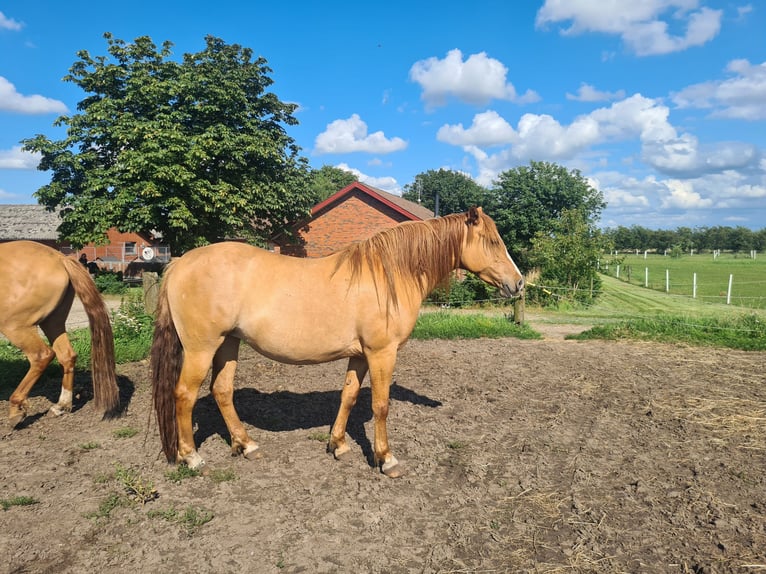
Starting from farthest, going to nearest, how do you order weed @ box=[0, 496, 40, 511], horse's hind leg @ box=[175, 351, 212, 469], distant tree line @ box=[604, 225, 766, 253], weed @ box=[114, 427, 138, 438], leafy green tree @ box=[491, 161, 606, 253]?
distant tree line @ box=[604, 225, 766, 253] < leafy green tree @ box=[491, 161, 606, 253] < weed @ box=[114, 427, 138, 438] < horse's hind leg @ box=[175, 351, 212, 469] < weed @ box=[0, 496, 40, 511]

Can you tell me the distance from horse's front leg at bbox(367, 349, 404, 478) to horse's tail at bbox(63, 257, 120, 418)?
321cm

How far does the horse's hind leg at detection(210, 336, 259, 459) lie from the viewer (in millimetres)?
4250

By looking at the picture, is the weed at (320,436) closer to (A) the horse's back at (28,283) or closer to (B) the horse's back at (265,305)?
(B) the horse's back at (265,305)

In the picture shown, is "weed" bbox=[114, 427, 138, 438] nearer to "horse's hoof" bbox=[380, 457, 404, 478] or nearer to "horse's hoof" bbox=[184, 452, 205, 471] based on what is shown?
"horse's hoof" bbox=[184, 452, 205, 471]

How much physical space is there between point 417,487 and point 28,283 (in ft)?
15.5

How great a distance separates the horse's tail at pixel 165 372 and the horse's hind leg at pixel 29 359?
2.05m

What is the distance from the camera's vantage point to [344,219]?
22172 mm

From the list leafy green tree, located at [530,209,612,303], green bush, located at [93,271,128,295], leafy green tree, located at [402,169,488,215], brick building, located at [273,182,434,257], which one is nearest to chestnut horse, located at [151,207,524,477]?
leafy green tree, located at [530,209,612,303]

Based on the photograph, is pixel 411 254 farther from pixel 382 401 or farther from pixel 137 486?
pixel 137 486

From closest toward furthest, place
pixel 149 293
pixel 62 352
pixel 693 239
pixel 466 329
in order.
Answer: pixel 62 352 → pixel 149 293 → pixel 466 329 → pixel 693 239

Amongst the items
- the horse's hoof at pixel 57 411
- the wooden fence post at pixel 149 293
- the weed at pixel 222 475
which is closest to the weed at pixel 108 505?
the weed at pixel 222 475

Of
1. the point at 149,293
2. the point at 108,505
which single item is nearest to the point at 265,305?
the point at 108,505

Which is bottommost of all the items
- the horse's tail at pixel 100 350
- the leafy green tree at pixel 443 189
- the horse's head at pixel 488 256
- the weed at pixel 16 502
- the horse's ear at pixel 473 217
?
the weed at pixel 16 502

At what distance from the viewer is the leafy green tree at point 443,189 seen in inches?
2281
